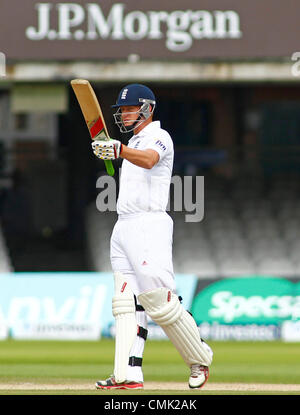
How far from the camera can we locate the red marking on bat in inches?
247

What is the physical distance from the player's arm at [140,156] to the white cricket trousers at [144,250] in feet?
1.22

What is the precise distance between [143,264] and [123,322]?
1.29 ft

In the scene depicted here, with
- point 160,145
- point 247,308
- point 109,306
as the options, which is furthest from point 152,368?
point 247,308

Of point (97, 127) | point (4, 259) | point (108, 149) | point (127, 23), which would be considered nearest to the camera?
point (108, 149)

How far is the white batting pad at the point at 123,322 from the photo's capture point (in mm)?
6430

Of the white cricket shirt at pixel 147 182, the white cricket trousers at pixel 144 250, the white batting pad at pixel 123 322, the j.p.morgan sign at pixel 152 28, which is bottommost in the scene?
the white batting pad at pixel 123 322

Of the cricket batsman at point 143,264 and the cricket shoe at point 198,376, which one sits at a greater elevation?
the cricket batsman at point 143,264

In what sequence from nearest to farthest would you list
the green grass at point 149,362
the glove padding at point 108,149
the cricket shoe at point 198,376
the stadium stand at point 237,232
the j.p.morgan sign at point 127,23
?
the glove padding at point 108,149, the cricket shoe at point 198,376, the green grass at point 149,362, the j.p.morgan sign at point 127,23, the stadium stand at point 237,232

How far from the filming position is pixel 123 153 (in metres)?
6.20

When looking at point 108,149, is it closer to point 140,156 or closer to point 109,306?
point 140,156

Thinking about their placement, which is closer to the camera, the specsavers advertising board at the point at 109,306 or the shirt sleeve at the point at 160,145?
the shirt sleeve at the point at 160,145

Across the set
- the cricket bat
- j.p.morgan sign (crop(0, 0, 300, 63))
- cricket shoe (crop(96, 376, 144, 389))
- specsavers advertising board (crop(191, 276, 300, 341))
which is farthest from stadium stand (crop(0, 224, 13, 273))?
the cricket bat

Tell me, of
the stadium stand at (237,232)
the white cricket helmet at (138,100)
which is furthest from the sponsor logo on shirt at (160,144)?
the stadium stand at (237,232)

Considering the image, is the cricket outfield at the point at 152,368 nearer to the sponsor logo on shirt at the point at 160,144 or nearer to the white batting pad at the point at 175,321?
the white batting pad at the point at 175,321
